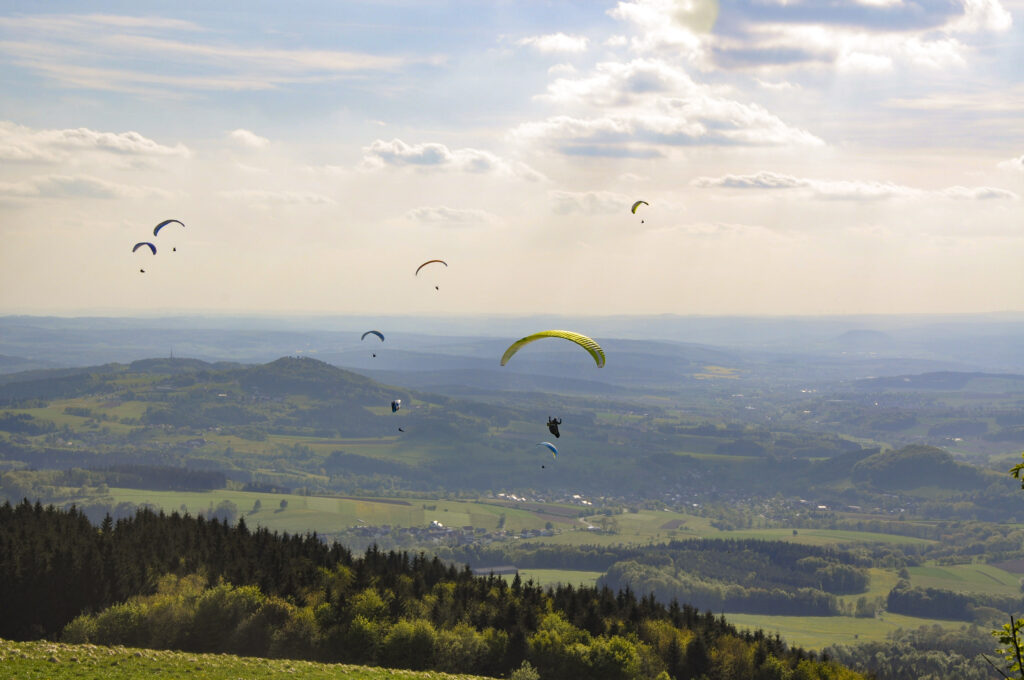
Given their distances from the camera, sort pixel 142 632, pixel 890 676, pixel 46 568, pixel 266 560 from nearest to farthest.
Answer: pixel 142 632
pixel 46 568
pixel 266 560
pixel 890 676

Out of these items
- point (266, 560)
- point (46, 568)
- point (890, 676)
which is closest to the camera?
point (46, 568)

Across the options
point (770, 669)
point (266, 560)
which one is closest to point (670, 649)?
point (770, 669)

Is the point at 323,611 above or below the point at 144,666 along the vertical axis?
below

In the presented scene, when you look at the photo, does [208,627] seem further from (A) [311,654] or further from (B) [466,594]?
(B) [466,594]

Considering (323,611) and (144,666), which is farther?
(323,611)
